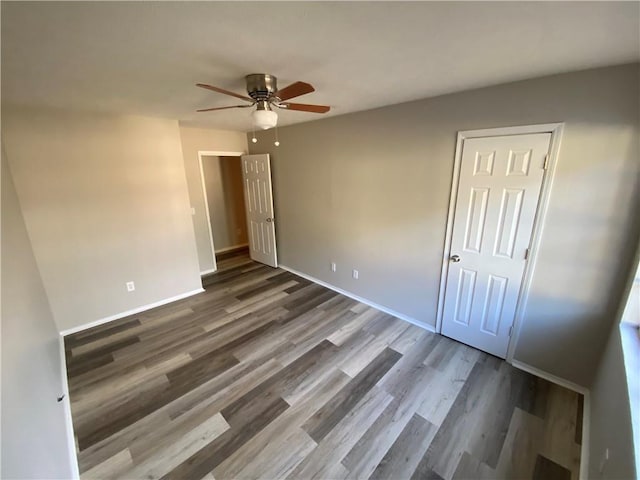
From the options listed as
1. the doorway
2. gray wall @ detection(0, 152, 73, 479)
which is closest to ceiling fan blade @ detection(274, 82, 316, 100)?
gray wall @ detection(0, 152, 73, 479)

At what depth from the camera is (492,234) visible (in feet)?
7.62

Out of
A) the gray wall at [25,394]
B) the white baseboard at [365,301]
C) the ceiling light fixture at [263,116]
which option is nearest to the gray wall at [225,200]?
the white baseboard at [365,301]

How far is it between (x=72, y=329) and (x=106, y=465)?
2080 millimetres

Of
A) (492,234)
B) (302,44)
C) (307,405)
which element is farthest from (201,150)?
(492,234)

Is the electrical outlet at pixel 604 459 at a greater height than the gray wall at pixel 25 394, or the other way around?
the gray wall at pixel 25 394

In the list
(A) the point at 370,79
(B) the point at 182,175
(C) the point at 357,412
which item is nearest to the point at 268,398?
(C) the point at 357,412

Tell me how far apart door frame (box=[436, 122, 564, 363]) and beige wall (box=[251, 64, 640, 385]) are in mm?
41

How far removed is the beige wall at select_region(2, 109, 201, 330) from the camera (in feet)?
8.54

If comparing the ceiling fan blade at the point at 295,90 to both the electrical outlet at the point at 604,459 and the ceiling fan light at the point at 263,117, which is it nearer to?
the ceiling fan light at the point at 263,117

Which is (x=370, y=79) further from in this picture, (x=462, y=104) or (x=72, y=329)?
(x=72, y=329)

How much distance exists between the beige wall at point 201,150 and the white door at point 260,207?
38 cm

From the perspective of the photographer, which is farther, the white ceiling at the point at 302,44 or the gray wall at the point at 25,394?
the white ceiling at the point at 302,44

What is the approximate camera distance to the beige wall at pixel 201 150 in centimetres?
421

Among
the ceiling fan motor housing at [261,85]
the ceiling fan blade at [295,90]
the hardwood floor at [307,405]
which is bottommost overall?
the hardwood floor at [307,405]
